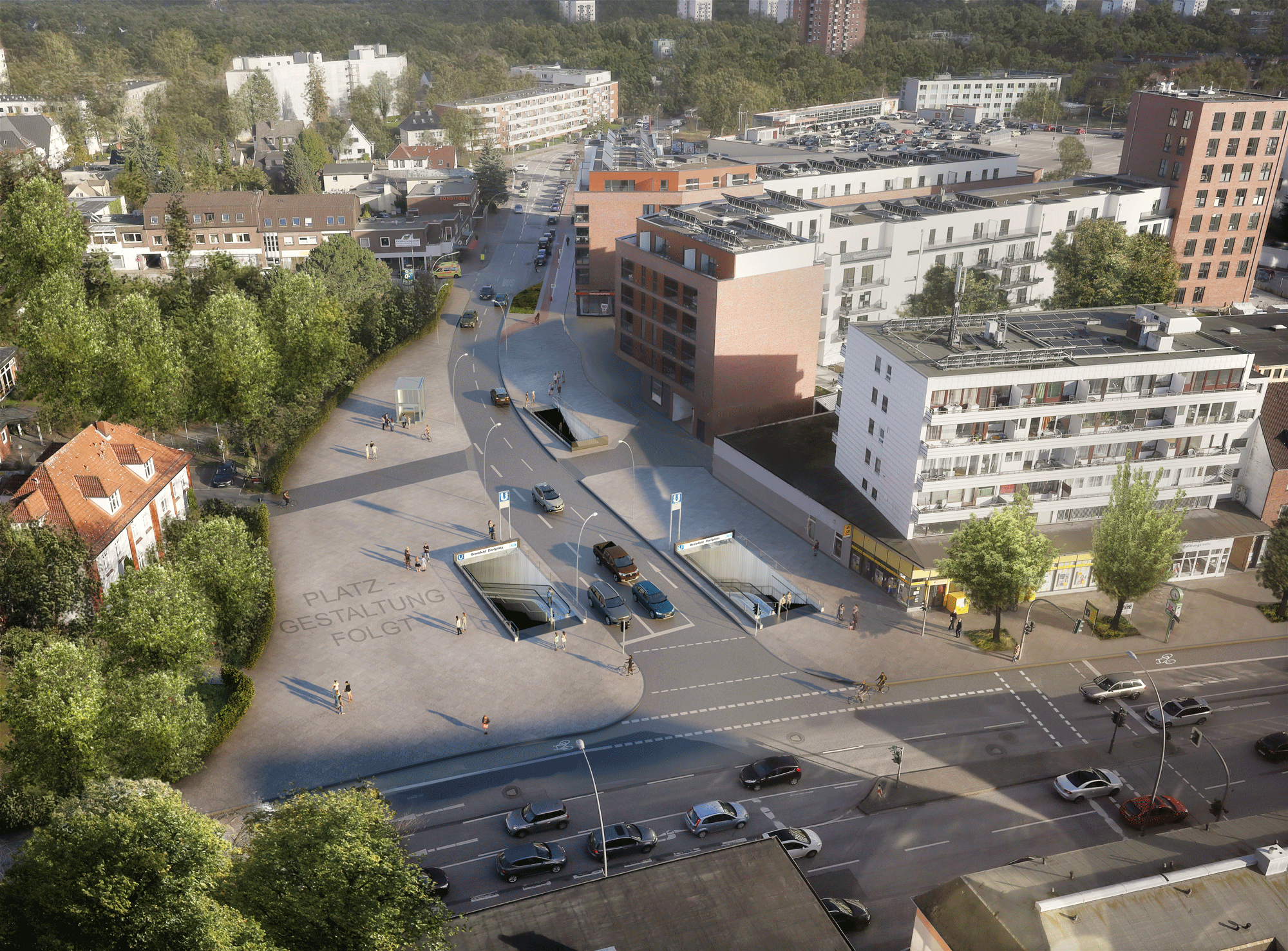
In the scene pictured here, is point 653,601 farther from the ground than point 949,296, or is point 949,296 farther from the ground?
point 949,296

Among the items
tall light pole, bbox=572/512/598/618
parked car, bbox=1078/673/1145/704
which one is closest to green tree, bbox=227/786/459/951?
tall light pole, bbox=572/512/598/618

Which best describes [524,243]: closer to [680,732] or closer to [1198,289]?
[1198,289]

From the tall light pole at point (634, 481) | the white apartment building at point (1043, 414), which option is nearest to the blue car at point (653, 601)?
the tall light pole at point (634, 481)

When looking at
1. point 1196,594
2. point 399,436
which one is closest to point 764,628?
point 1196,594

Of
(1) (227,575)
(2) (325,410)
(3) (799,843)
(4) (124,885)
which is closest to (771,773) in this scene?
(3) (799,843)

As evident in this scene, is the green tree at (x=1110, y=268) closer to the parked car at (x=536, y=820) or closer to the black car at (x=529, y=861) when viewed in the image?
the parked car at (x=536, y=820)

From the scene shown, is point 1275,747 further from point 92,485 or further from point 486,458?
point 92,485
